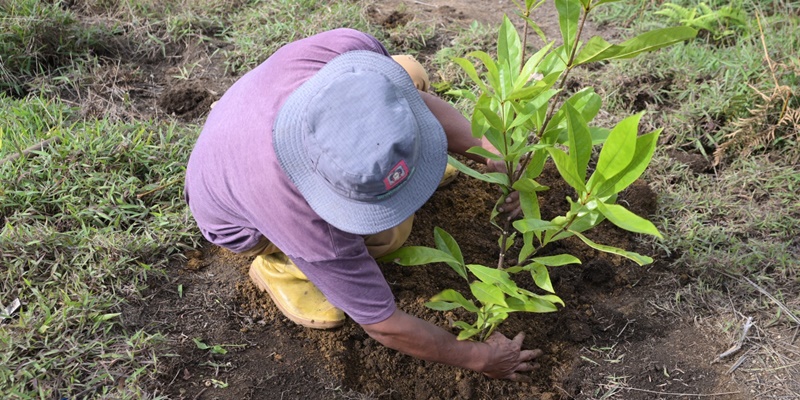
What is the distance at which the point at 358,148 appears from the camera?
1558 millimetres

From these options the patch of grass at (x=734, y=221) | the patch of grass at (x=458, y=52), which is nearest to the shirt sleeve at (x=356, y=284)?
the patch of grass at (x=734, y=221)

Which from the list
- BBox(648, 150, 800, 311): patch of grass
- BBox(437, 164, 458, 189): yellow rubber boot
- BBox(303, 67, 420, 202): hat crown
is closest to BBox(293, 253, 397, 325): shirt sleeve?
BBox(303, 67, 420, 202): hat crown

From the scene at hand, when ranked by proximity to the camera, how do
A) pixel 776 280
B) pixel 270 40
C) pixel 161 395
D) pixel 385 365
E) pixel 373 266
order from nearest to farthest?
pixel 373 266 → pixel 161 395 → pixel 385 365 → pixel 776 280 → pixel 270 40

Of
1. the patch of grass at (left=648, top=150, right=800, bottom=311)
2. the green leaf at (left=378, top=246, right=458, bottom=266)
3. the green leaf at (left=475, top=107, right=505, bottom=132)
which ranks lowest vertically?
the patch of grass at (left=648, top=150, right=800, bottom=311)

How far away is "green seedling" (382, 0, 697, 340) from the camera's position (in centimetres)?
157

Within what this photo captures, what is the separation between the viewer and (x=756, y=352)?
2346 millimetres

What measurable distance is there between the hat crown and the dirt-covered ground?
2.85ft

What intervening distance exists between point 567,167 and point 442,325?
0.98 m

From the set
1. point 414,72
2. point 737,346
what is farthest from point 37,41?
point 737,346

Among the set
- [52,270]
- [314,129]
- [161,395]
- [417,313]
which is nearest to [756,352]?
[417,313]

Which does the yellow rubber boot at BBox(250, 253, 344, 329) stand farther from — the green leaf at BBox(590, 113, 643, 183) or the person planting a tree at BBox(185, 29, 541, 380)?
the green leaf at BBox(590, 113, 643, 183)

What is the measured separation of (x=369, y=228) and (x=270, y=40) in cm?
215

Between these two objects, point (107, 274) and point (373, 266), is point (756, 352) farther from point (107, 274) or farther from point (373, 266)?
point (107, 274)

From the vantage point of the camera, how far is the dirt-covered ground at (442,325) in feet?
7.34
